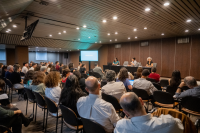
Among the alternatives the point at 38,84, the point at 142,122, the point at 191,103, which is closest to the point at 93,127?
the point at 142,122

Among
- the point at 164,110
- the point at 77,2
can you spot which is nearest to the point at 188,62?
the point at 77,2

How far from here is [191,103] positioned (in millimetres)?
2600

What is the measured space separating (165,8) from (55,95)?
4664 mm

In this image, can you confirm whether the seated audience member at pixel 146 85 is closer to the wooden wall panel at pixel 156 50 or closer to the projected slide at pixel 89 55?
the wooden wall panel at pixel 156 50

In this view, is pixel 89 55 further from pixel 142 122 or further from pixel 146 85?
pixel 142 122

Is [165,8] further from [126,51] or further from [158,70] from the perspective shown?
[126,51]

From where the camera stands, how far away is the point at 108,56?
1557 cm

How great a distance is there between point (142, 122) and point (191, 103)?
2.17 m

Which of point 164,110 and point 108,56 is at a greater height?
point 108,56

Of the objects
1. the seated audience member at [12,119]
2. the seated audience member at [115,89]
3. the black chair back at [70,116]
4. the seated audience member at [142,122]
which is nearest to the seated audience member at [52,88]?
the seated audience member at [12,119]

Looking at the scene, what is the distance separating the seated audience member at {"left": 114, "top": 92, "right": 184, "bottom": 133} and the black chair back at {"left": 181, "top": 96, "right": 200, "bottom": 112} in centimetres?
187

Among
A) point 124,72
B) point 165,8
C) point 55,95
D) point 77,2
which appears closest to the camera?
point 55,95

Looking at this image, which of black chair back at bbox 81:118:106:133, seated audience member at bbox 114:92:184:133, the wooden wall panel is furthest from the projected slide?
seated audience member at bbox 114:92:184:133

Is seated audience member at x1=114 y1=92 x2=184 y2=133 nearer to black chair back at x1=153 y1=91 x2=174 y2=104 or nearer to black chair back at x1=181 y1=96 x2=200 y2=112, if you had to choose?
black chair back at x1=181 y1=96 x2=200 y2=112
